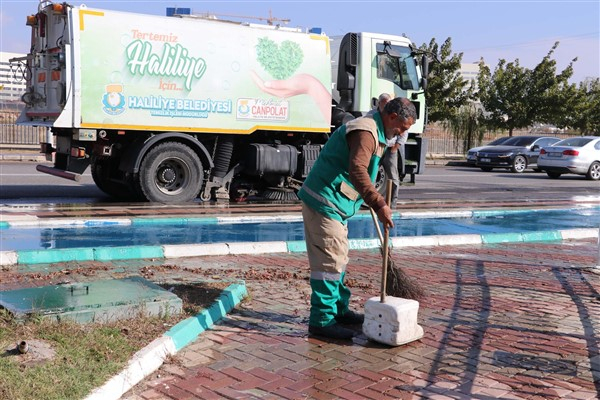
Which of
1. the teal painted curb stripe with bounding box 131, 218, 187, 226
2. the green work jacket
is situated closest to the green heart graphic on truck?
the teal painted curb stripe with bounding box 131, 218, 187, 226

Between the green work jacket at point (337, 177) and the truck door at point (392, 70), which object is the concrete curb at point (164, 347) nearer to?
the green work jacket at point (337, 177)

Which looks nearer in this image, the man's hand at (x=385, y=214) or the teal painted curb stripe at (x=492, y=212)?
the man's hand at (x=385, y=214)

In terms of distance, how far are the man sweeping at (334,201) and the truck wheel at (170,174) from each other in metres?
7.77

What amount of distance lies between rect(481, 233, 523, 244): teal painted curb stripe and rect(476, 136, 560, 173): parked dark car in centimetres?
1857

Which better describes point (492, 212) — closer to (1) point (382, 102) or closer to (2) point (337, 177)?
(1) point (382, 102)

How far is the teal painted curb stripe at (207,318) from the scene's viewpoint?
16.4ft

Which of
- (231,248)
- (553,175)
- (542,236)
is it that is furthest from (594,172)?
(231,248)

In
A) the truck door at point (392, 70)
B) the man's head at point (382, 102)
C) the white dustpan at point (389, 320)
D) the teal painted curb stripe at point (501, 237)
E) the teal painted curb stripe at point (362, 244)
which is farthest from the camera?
the truck door at point (392, 70)

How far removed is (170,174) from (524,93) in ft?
101

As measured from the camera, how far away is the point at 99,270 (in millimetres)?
7203

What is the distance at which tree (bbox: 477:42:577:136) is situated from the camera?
3912cm

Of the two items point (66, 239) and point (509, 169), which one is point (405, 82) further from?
point (509, 169)

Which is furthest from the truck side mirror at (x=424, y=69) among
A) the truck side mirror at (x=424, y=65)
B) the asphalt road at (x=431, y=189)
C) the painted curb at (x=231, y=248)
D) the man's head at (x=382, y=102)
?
the man's head at (x=382, y=102)

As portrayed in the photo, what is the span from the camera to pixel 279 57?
44.9 ft
